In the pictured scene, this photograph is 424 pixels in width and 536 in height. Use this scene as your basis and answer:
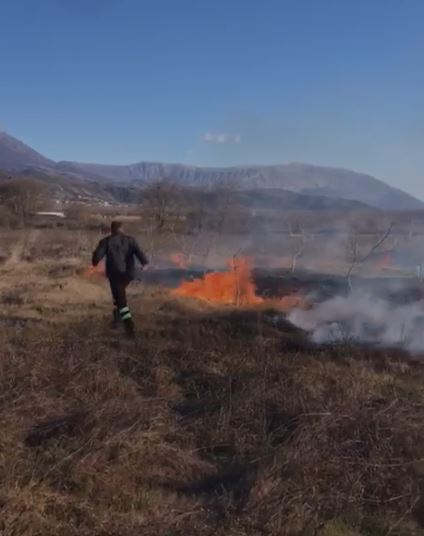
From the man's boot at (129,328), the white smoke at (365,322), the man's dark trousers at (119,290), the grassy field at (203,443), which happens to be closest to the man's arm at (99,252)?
the man's dark trousers at (119,290)

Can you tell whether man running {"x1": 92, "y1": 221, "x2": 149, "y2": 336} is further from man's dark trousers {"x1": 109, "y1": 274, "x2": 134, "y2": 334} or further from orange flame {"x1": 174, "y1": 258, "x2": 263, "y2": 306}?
orange flame {"x1": 174, "y1": 258, "x2": 263, "y2": 306}

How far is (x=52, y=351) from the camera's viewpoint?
25.8 feet

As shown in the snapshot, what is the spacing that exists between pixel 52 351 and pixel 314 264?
3427 cm

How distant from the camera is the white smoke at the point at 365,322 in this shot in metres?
11.8

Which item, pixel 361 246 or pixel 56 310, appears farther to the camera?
pixel 361 246

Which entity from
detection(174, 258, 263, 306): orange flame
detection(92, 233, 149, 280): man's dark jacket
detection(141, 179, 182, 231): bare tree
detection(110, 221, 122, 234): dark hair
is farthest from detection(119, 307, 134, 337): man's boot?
detection(141, 179, 182, 231): bare tree

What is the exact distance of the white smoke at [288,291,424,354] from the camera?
38.8 feet

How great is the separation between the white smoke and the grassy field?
2.75 meters

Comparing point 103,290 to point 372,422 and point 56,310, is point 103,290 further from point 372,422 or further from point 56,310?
point 372,422

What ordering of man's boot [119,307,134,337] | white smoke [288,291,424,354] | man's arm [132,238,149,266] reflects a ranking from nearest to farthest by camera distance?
man's boot [119,307,134,337] → man's arm [132,238,149,266] → white smoke [288,291,424,354]

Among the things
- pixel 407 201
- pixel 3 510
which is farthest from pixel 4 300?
pixel 407 201

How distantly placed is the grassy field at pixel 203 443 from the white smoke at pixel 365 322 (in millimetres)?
2752

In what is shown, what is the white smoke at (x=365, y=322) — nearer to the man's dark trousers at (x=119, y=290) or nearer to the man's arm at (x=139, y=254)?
the man's arm at (x=139, y=254)

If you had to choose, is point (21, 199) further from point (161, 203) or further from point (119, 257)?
point (119, 257)
